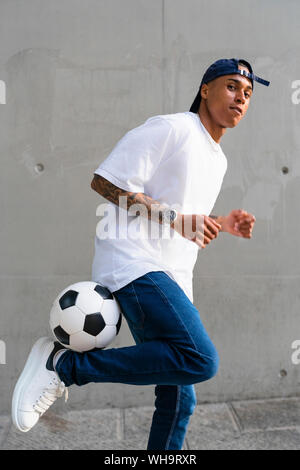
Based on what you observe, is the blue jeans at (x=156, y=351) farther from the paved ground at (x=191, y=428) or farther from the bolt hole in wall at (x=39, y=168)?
the bolt hole in wall at (x=39, y=168)

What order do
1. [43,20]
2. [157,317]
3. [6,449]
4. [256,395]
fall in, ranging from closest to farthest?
[157,317] → [6,449] → [43,20] → [256,395]

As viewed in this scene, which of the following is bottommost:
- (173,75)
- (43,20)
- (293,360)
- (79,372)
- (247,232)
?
(293,360)

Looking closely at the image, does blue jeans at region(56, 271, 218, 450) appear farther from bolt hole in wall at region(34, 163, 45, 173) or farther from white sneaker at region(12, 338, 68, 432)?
bolt hole in wall at region(34, 163, 45, 173)

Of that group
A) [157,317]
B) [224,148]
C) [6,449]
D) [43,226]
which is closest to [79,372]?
[157,317]

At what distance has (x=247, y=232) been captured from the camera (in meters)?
1.93

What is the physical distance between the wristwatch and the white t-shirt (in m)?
0.11

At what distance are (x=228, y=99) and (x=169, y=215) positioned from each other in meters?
0.62

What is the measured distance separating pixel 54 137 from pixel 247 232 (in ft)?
6.27

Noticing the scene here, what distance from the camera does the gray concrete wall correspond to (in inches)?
131

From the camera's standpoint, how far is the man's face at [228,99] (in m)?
2.06

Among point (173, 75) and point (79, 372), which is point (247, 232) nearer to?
point (79, 372)

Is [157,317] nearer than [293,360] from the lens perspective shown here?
Yes

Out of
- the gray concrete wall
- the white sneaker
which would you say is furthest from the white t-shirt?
the gray concrete wall

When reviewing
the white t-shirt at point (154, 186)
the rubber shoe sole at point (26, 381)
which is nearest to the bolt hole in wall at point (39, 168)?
the white t-shirt at point (154, 186)
